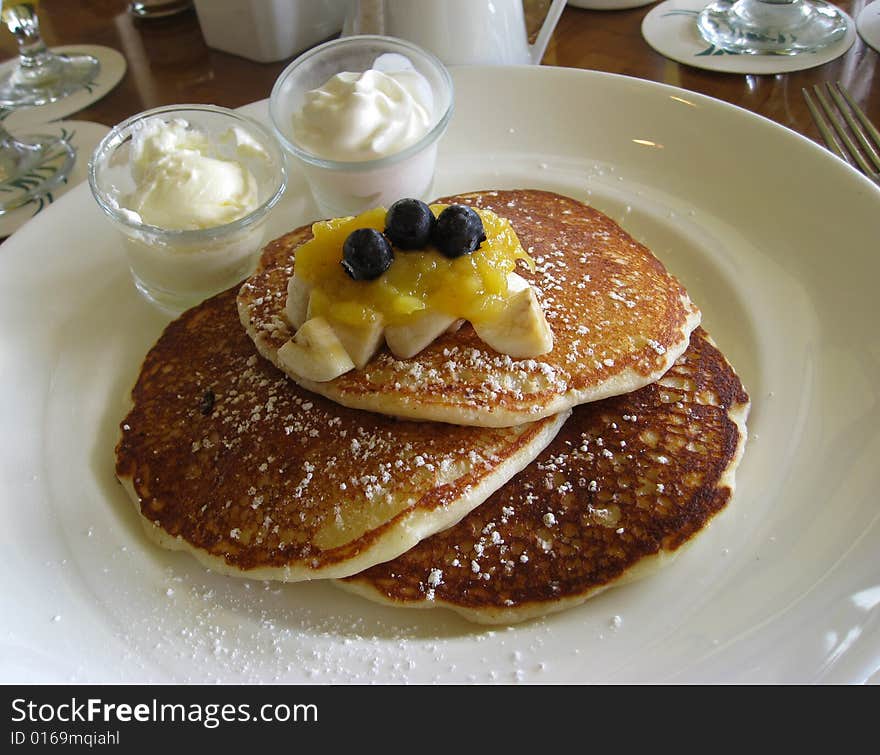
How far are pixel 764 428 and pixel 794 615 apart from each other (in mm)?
423

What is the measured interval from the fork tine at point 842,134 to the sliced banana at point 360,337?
141 cm

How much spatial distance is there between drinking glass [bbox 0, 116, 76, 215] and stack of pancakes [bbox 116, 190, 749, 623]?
A: 118 centimetres

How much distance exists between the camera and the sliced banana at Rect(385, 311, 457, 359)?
4.67 feet

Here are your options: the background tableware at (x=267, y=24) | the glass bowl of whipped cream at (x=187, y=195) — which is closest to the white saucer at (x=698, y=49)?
the background tableware at (x=267, y=24)

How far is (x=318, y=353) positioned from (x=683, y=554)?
2.37 feet

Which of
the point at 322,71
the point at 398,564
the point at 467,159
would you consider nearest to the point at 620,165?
the point at 467,159

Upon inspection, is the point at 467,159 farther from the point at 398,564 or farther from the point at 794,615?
the point at 794,615

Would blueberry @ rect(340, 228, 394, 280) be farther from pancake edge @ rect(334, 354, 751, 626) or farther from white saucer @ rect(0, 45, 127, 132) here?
white saucer @ rect(0, 45, 127, 132)

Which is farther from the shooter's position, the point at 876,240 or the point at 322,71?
the point at 322,71

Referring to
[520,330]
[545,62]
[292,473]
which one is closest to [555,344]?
[520,330]

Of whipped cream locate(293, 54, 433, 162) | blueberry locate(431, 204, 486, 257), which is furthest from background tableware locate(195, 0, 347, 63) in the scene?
blueberry locate(431, 204, 486, 257)

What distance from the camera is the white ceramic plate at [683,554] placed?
1.22 m

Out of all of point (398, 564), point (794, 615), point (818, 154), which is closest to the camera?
point (794, 615)
